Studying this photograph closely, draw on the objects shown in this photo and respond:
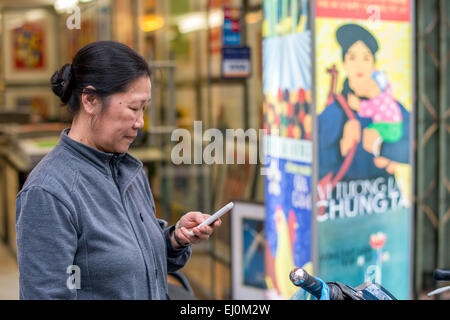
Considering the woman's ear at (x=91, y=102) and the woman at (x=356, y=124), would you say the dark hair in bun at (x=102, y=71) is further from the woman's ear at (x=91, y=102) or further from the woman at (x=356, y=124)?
the woman at (x=356, y=124)

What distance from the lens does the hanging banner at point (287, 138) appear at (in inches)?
105

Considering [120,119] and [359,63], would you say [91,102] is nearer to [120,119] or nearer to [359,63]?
[120,119]

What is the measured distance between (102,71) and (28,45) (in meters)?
9.45

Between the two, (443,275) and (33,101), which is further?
(33,101)

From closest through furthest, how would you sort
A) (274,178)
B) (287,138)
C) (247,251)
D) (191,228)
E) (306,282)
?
(306,282) < (191,228) < (287,138) < (274,178) < (247,251)

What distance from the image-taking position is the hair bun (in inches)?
57.0

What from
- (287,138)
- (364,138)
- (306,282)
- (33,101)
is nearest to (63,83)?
(306,282)

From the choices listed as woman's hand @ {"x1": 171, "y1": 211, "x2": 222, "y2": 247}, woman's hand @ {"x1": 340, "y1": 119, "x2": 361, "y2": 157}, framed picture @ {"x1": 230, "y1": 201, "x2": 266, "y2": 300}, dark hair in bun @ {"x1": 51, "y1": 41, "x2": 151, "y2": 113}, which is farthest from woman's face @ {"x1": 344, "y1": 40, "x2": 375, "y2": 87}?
dark hair in bun @ {"x1": 51, "y1": 41, "x2": 151, "y2": 113}

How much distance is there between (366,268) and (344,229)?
23cm

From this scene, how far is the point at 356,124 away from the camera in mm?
2736

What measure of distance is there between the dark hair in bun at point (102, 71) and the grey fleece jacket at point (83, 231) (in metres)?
0.11

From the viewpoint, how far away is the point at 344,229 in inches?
109

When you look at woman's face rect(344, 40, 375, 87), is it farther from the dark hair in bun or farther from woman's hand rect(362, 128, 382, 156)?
the dark hair in bun
